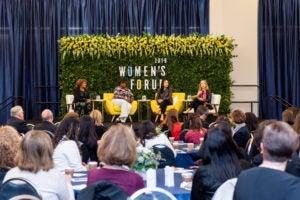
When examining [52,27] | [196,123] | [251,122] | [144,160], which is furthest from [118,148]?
[52,27]

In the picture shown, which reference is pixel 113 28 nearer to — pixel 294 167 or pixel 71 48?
pixel 71 48

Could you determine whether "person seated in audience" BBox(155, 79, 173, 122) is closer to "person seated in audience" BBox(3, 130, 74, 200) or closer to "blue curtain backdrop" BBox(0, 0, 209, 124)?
"blue curtain backdrop" BBox(0, 0, 209, 124)

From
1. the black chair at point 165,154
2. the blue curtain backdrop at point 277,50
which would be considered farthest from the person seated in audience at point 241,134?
the blue curtain backdrop at point 277,50

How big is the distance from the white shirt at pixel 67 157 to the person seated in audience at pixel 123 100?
8.49 metres

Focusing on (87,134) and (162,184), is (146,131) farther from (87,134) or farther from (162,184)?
(162,184)

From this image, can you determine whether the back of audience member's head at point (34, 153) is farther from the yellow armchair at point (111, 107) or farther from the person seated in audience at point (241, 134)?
the yellow armchair at point (111, 107)

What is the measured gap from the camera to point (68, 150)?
228 inches

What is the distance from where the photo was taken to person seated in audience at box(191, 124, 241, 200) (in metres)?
3.87

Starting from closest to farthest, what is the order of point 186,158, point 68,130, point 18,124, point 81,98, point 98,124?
point 68,130, point 186,158, point 98,124, point 18,124, point 81,98

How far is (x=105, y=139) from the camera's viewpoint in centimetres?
411

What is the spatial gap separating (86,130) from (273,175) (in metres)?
4.19

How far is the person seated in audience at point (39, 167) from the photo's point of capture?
398 cm

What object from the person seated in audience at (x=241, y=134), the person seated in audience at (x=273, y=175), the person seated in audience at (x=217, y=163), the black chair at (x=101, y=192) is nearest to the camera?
the person seated in audience at (x=273, y=175)

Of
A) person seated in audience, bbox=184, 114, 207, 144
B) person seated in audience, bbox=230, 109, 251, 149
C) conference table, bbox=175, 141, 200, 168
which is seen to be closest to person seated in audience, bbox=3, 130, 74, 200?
conference table, bbox=175, 141, 200, 168
